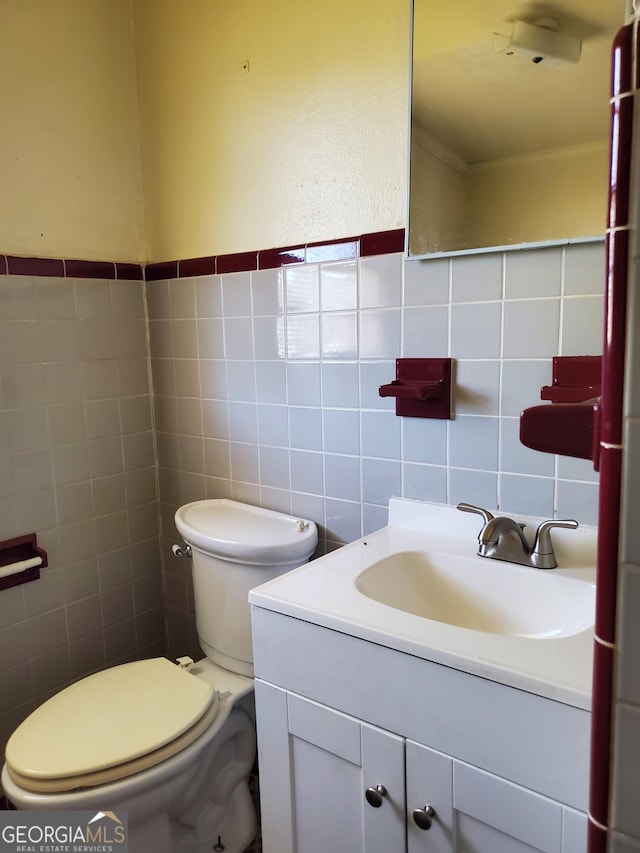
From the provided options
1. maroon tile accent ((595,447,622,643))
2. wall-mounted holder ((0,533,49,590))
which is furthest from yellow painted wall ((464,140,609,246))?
wall-mounted holder ((0,533,49,590))

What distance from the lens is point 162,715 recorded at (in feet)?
4.20

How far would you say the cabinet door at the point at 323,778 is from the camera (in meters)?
A: 0.95

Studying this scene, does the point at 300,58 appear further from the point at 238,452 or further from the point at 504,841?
the point at 504,841

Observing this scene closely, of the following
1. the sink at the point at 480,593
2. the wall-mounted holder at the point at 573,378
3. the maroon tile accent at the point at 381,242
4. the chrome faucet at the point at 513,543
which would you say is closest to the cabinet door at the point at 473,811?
the sink at the point at 480,593

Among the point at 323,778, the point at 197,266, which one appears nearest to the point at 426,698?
the point at 323,778

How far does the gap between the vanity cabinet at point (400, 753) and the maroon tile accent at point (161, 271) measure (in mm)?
1082

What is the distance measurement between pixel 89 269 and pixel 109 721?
115 centimetres

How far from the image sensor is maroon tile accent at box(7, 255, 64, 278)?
60.9 inches

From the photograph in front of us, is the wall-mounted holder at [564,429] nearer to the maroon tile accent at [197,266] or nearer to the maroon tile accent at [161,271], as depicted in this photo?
the maroon tile accent at [197,266]

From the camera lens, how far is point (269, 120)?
148 centimetres

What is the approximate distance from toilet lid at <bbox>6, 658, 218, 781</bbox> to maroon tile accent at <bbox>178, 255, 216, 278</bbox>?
1014 millimetres

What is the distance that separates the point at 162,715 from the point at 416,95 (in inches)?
53.7

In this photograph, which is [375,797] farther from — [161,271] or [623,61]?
[161,271]

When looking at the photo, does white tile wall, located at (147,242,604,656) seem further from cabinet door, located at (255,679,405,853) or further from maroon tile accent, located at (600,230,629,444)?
maroon tile accent, located at (600,230,629,444)
